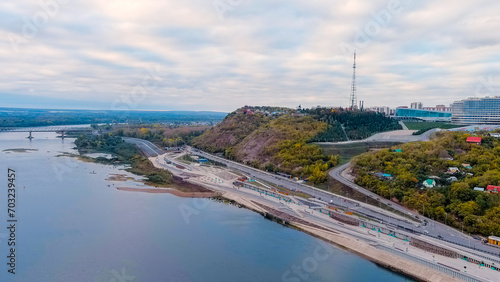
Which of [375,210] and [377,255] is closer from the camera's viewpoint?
[377,255]

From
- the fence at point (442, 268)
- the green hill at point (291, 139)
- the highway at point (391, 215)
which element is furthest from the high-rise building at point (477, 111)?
the fence at point (442, 268)

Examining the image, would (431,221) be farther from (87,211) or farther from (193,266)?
(87,211)

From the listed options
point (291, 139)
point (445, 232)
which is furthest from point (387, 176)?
point (291, 139)

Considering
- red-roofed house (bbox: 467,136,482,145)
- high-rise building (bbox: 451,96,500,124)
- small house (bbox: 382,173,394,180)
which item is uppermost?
high-rise building (bbox: 451,96,500,124)

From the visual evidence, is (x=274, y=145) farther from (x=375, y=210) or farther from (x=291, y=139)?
(x=375, y=210)

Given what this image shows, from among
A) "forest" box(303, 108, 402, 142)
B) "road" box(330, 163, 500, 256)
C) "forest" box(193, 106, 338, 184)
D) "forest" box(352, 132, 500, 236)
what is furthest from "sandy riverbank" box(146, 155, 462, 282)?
"forest" box(303, 108, 402, 142)

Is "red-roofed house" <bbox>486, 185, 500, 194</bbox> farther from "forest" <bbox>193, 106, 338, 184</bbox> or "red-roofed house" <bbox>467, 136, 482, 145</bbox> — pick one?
"forest" <bbox>193, 106, 338, 184</bbox>
